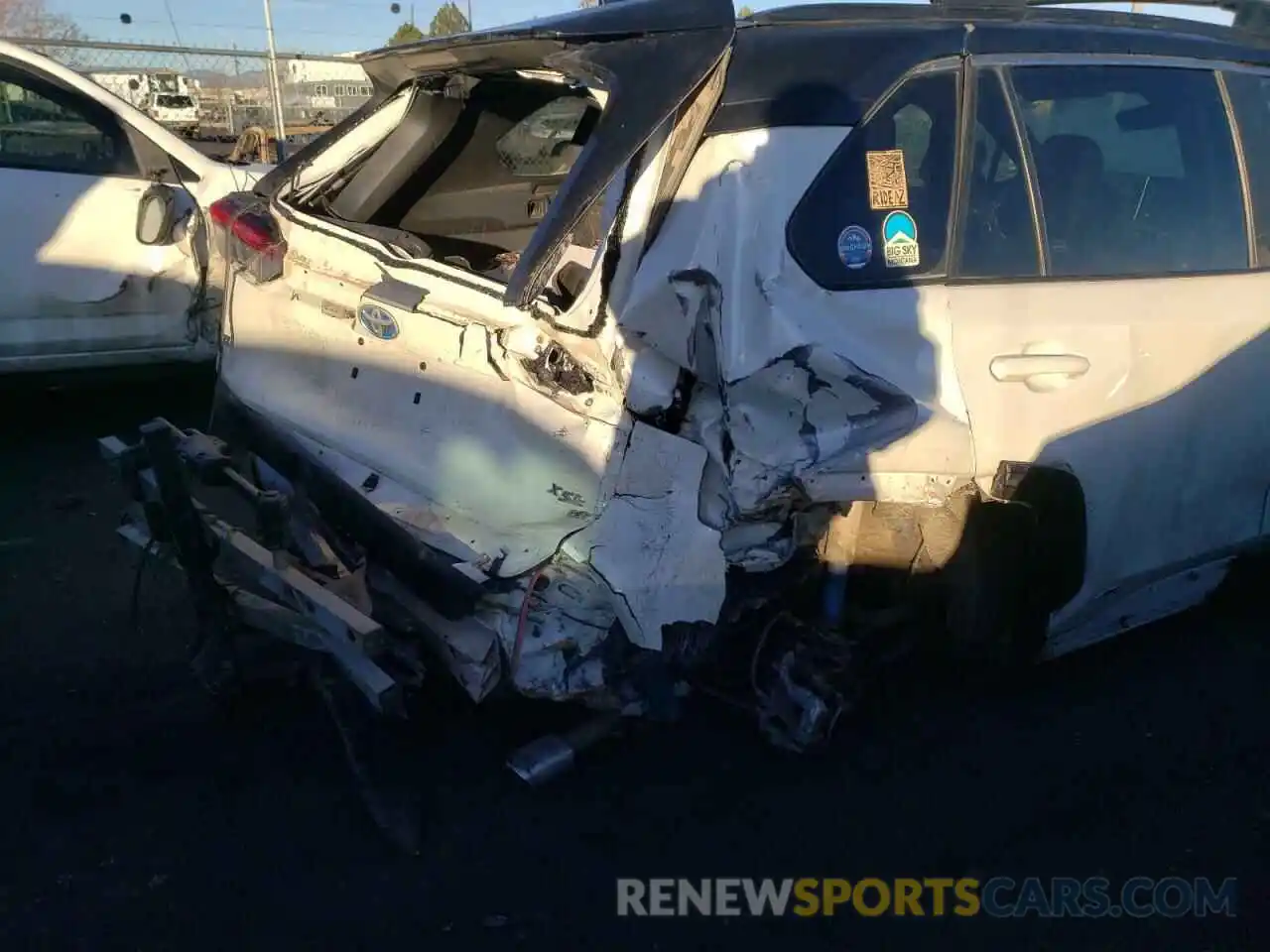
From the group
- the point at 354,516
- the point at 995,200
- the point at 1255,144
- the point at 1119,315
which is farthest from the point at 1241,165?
the point at 354,516

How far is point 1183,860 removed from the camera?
2682 mm

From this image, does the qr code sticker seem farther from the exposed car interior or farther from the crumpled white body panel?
the exposed car interior

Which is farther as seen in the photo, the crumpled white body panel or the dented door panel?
the dented door panel

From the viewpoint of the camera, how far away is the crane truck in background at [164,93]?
1216cm

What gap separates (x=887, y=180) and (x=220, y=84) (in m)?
12.3

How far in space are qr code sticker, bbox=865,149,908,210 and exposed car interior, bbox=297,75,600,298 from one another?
763 millimetres

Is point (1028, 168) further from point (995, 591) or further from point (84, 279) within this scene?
Result: point (84, 279)

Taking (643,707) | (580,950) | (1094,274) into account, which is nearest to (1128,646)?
(1094,274)

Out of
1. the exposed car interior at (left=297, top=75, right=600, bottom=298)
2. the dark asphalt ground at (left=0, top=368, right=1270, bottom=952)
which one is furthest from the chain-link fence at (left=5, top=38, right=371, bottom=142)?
the dark asphalt ground at (left=0, top=368, right=1270, bottom=952)

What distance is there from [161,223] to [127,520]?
2503 millimetres

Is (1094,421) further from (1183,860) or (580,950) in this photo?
(580,950)

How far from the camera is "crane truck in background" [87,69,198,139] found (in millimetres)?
12156

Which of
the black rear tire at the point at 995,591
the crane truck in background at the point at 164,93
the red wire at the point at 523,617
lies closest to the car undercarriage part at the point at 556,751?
the red wire at the point at 523,617

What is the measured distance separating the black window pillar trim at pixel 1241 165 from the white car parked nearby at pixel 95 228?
4.24m
